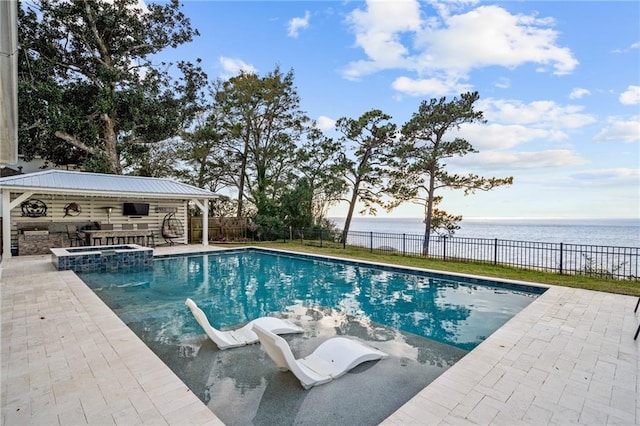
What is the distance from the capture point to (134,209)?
14.0 meters

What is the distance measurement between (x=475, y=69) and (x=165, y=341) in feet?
45.3

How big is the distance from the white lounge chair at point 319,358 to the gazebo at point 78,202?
11116 mm

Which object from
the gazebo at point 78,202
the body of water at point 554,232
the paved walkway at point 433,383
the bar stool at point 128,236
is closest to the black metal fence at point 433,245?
the body of water at point 554,232

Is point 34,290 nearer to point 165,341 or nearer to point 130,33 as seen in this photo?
point 165,341

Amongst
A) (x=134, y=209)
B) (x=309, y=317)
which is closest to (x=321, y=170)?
(x=134, y=209)

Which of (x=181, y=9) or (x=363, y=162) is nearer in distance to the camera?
(x=363, y=162)

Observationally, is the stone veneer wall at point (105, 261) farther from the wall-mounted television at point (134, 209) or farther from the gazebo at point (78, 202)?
the wall-mounted television at point (134, 209)

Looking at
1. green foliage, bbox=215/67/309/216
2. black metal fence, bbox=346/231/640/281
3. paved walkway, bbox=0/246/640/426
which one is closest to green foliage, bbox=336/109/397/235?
black metal fence, bbox=346/231/640/281

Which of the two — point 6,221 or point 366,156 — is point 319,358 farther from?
point 366,156

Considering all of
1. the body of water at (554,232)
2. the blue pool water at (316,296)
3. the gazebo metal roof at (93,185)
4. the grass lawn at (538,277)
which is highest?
the gazebo metal roof at (93,185)

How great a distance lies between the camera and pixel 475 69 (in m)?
12.8

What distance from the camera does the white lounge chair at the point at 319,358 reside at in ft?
10.6

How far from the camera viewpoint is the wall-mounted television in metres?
13.8

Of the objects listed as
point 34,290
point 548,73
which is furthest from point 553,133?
point 34,290
